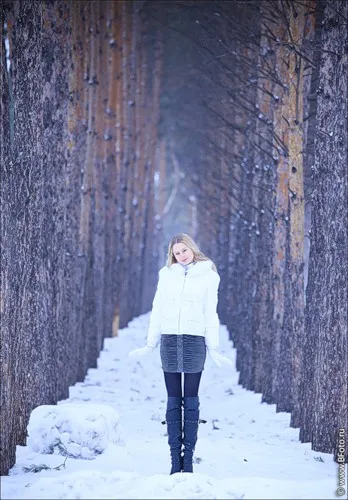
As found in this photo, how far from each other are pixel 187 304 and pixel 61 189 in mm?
4479

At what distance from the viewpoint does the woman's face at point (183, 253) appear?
741 centimetres

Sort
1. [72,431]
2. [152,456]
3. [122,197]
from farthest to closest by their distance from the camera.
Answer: [122,197] < [152,456] < [72,431]

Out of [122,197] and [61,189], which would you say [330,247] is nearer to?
[61,189]

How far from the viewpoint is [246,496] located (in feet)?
A: 20.7

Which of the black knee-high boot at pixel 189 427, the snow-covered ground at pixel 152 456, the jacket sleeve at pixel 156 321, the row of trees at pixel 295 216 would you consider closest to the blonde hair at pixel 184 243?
the jacket sleeve at pixel 156 321

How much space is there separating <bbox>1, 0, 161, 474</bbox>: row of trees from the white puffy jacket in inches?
54.8

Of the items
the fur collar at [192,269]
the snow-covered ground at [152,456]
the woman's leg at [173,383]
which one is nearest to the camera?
the snow-covered ground at [152,456]

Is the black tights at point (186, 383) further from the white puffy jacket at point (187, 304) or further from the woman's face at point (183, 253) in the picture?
the woman's face at point (183, 253)

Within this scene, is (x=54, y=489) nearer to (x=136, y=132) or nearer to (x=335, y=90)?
(x=335, y=90)

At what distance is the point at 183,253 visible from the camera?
24.3ft

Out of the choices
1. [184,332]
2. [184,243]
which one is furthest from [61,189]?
[184,332]

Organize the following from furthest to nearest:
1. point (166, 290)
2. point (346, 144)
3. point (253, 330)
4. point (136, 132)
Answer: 1. point (136, 132)
2. point (253, 330)
3. point (346, 144)
4. point (166, 290)

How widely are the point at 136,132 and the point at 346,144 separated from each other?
64.3ft

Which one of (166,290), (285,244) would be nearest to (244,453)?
(166,290)
